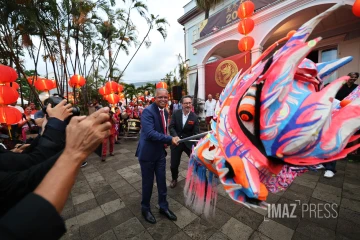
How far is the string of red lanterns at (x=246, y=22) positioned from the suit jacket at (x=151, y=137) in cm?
486

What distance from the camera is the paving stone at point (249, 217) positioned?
2.28 metres

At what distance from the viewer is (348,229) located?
2.15 meters

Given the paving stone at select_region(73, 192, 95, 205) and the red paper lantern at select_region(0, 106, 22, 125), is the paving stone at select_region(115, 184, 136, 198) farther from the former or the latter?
the red paper lantern at select_region(0, 106, 22, 125)

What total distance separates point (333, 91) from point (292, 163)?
0.37m

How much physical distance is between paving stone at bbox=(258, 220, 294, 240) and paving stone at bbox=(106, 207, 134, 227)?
182 cm

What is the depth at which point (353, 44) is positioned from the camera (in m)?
6.01

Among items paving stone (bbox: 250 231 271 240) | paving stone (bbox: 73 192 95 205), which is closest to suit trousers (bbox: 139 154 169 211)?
paving stone (bbox: 250 231 271 240)

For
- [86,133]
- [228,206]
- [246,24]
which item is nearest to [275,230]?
[228,206]

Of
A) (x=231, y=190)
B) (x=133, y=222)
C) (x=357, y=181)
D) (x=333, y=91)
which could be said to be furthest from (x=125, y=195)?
(x=357, y=181)

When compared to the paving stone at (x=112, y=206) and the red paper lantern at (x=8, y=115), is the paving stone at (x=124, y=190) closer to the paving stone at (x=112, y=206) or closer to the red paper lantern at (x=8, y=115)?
the paving stone at (x=112, y=206)

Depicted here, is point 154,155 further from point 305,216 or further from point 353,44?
point 353,44

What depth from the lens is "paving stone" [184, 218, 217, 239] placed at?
2.12 meters

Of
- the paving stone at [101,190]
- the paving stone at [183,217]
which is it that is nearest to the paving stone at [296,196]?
the paving stone at [183,217]

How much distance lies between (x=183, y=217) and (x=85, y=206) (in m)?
1.67
